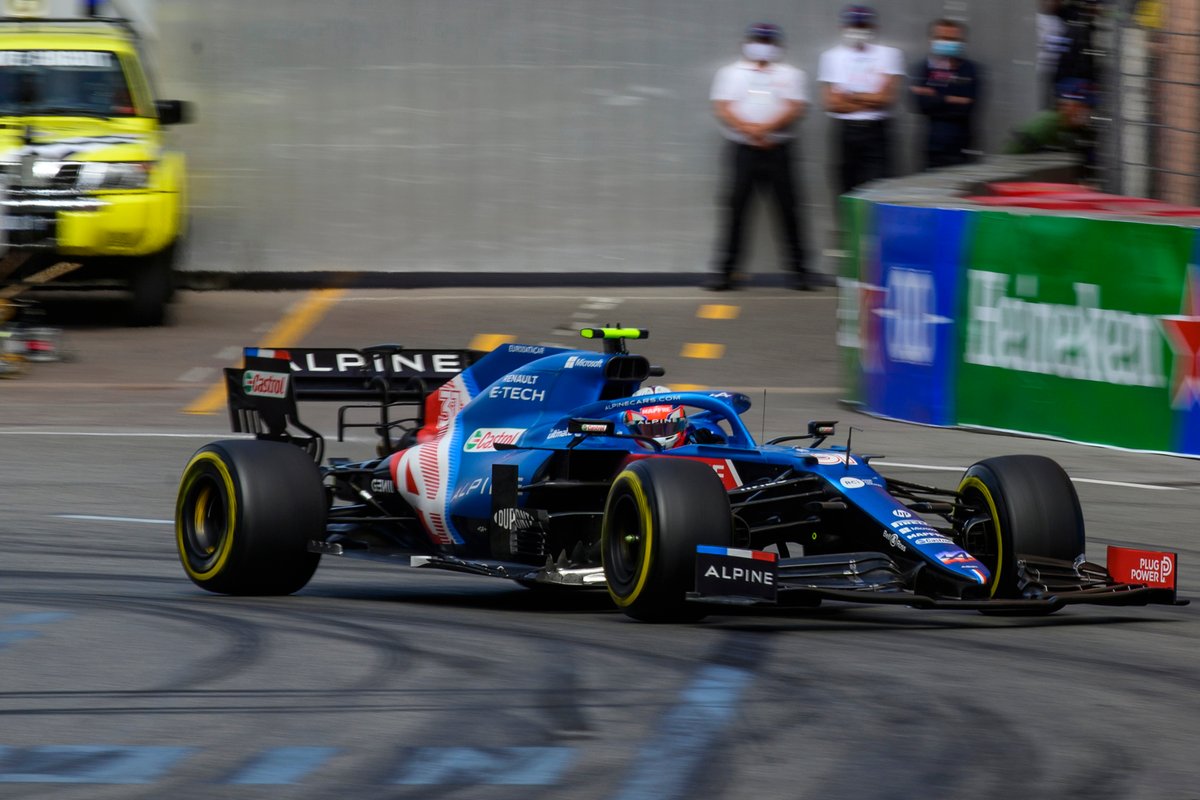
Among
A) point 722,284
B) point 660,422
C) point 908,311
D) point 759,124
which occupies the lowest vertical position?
point 722,284

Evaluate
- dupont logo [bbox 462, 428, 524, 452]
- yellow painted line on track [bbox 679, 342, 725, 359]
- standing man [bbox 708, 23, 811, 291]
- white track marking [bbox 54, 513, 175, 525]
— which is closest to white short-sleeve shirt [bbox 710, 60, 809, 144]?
standing man [bbox 708, 23, 811, 291]

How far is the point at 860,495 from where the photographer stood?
294 inches

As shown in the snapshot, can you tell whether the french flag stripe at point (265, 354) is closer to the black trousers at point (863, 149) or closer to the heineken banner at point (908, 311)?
the heineken banner at point (908, 311)

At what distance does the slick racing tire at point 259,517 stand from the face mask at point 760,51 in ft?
33.3

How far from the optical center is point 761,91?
59.0ft

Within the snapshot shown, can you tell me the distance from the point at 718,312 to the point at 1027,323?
544cm

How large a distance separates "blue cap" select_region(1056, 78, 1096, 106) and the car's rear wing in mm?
10069

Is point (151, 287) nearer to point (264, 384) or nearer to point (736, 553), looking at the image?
point (264, 384)

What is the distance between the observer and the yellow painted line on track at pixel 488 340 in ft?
55.6

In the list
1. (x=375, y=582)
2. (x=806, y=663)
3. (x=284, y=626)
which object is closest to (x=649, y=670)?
(x=806, y=663)

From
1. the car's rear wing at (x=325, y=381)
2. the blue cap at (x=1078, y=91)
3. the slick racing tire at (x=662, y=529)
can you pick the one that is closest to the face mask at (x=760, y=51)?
the blue cap at (x=1078, y=91)

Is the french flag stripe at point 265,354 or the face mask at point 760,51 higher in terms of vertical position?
the face mask at point 760,51

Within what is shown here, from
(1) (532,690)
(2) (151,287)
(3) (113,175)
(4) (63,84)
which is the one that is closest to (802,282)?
(2) (151,287)

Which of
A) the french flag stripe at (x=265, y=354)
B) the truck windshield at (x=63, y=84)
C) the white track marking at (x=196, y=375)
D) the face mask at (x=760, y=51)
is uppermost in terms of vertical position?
the face mask at (x=760, y=51)
